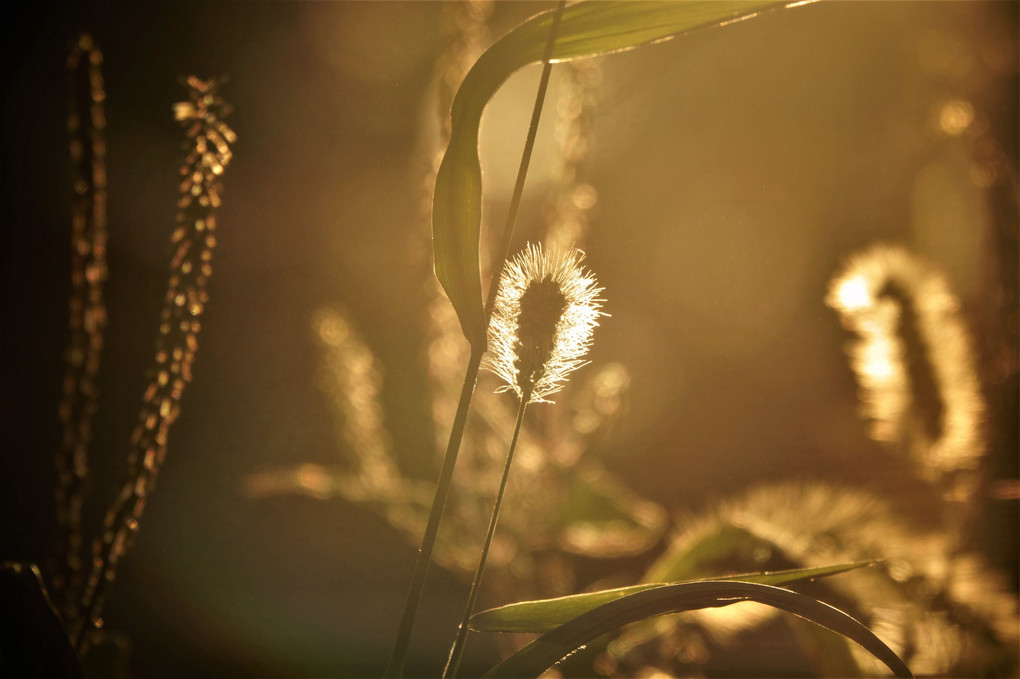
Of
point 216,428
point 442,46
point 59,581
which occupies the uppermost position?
point 442,46

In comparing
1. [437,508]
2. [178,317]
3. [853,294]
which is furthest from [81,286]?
[853,294]

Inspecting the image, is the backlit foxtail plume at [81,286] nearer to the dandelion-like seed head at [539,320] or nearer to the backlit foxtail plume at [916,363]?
the dandelion-like seed head at [539,320]

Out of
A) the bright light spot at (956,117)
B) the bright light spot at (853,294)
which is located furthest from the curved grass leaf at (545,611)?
the bright light spot at (956,117)

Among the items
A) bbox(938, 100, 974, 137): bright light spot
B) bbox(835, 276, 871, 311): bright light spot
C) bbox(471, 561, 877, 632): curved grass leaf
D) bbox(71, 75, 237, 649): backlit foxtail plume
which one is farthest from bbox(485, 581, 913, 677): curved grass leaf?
bbox(938, 100, 974, 137): bright light spot

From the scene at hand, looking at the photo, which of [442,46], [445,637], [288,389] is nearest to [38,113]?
[442,46]

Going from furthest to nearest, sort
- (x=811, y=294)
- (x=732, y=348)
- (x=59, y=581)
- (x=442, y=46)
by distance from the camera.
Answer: (x=732, y=348), (x=811, y=294), (x=442, y=46), (x=59, y=581)

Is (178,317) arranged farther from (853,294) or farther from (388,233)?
(853,294)

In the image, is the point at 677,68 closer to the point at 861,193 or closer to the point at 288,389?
the point at 861,193
